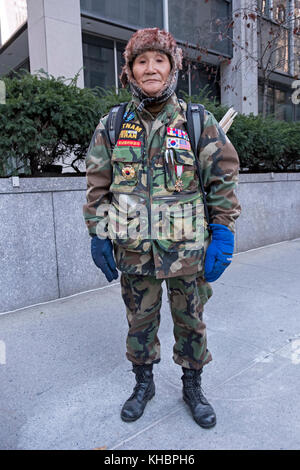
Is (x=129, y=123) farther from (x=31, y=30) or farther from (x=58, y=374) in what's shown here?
(x=31, y=30)

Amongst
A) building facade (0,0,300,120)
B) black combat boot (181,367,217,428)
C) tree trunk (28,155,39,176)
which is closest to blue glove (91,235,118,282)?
black combat boot (181,367,217,428)

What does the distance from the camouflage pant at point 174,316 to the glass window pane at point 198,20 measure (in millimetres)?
7931

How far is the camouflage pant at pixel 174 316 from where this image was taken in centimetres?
198

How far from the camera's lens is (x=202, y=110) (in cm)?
195

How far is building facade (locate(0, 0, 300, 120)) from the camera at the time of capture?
6.64 meters

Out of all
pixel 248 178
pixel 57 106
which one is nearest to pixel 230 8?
pixel 248 178

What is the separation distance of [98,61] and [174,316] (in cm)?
751

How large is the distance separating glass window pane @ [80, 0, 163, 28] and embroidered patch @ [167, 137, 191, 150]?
667 centimetres

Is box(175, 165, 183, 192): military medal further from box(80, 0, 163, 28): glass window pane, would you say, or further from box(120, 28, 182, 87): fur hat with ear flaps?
box(80, 0, 163, 28): glass window pane

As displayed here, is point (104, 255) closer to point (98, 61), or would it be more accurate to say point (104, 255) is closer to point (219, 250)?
point (219, 250)

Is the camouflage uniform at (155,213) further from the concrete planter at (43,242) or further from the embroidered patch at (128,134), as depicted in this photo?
the concrete planter at (43,242)

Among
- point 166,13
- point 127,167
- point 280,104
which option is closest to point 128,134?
point 127,167

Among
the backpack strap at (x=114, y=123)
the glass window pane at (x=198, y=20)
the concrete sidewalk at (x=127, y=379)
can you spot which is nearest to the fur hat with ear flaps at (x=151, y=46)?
the backpack strap at (x=114, y=123)
